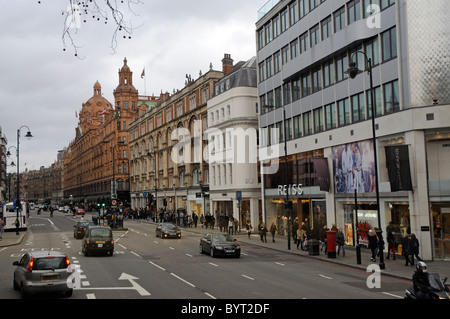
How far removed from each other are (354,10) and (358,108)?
20.3 feet

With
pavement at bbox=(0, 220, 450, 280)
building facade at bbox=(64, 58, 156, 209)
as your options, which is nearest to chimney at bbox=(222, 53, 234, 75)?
pavement at bbox=(0, 220, 450, 280)

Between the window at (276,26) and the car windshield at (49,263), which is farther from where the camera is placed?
the window at (276,26)

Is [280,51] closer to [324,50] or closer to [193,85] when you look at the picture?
[324,50]

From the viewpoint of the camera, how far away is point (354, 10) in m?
29.2

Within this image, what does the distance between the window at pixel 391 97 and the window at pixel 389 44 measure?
1.52 meters

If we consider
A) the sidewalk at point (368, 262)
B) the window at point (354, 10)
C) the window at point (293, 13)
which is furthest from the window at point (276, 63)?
the sidewalk at point (368, 262)

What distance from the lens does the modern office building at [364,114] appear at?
24.1 metres

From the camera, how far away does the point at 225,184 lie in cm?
5053

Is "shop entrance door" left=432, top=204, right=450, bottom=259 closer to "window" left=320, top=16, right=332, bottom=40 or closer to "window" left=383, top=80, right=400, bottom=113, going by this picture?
"window" left=383, top=80, right=400, bottom=113

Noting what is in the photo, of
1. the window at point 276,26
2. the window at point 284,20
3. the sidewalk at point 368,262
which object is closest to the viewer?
the sidewalk at point 368,262

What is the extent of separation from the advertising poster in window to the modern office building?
67 mm

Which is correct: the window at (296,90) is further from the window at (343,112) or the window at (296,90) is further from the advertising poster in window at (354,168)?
the advertising poster in window at (354,168)

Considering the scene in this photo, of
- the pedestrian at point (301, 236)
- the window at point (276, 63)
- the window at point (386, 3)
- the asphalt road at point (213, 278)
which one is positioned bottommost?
the asphalt road at point (213, 278)

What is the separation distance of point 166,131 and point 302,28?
40258 mm
